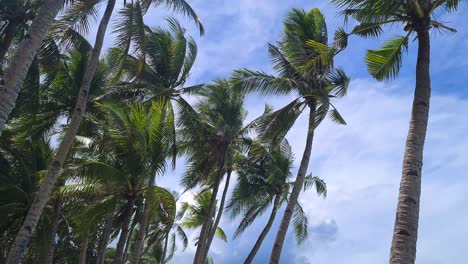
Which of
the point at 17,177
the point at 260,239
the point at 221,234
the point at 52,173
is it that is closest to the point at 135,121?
the point at 52,173

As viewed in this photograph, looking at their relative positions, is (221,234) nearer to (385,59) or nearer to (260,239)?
(260,239)

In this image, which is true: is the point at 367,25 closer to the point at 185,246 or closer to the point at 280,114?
the point at 280,114

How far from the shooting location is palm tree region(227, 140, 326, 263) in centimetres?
2628

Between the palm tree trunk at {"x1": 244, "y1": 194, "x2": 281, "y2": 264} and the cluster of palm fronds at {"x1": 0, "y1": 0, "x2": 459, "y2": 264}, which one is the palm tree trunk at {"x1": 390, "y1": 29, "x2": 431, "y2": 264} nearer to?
the cluster of palm fronds at {"x1": 0, "y1": 0, "x2": 459, "y2": 264}

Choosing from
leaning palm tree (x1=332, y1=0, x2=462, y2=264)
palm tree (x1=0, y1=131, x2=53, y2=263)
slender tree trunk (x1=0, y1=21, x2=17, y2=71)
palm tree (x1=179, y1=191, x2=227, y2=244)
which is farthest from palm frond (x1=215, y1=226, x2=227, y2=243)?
leaning palm tree (x1=332, y1=0, x2=462, y2=264)

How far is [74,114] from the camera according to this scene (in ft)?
43.6

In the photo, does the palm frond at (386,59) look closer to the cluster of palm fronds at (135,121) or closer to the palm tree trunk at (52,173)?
the cluster of palm fronds at (135,121)

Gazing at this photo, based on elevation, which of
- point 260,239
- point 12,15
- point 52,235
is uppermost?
point 12,15

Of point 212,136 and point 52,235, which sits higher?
point 212,136

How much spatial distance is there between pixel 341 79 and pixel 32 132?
13.4 m

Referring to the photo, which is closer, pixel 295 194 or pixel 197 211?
pixel 295 194

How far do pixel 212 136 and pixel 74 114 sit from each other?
11.5 m

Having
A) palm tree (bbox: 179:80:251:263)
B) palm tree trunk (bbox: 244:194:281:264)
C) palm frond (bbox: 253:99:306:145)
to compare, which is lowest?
palm tree trunk (bbox: 244:194:281:264)

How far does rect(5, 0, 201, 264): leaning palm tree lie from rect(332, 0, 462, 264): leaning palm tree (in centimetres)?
722
